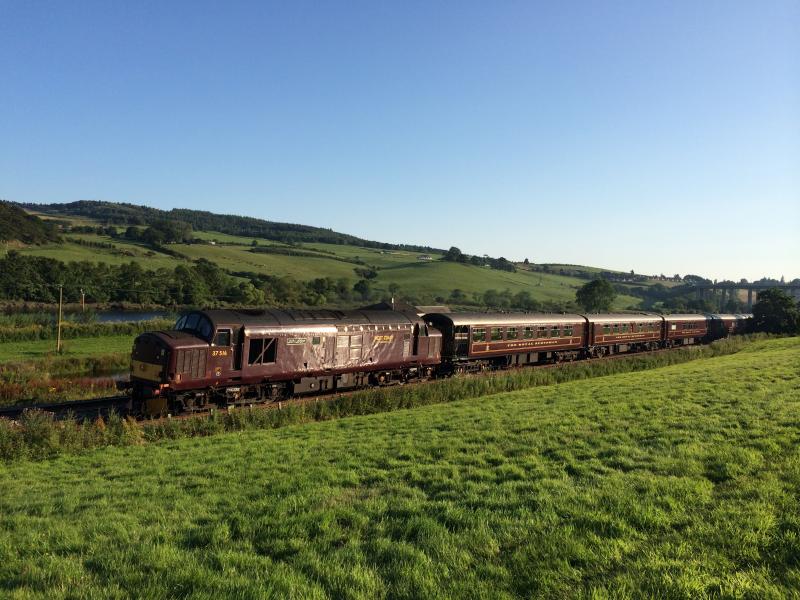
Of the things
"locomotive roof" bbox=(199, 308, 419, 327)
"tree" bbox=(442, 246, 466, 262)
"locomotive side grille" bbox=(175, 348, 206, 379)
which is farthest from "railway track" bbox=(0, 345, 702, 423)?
"tree" bbox=(442, 246, 466, 262)

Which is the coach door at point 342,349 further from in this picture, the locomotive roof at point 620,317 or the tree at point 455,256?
the tree at point 455,256

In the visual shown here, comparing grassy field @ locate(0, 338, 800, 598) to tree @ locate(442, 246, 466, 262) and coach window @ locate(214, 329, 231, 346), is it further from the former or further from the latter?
tree @ locate(442, 246, 466, 262)

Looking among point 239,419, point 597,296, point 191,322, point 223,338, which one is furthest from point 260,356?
point 597,296

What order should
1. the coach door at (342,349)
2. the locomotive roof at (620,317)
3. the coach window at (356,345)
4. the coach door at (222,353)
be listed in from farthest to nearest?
the locomotive roof at (620,317)
the coach window at (356,345)
the coach door at (342,349)
the coach door at (222,353)

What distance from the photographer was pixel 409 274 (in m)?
133

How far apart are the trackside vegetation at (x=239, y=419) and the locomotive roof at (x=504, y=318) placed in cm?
413

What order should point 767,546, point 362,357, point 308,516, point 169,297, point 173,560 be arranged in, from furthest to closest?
point 169,297 < point 362,357 < point 308,516 < point 173,560 < point 767,546

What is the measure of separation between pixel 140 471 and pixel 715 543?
11.7 meters

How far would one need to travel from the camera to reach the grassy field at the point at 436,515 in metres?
5.88

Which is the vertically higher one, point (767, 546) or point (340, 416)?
point (767, 546)

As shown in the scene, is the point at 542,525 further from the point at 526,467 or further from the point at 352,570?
the point at 526,467

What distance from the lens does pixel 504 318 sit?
36.0m

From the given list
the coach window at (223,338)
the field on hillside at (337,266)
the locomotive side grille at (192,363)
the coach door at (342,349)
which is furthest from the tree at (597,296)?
the locomotive side grille at (192,363)

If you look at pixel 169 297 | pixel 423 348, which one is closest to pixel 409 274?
pixel 169 297
